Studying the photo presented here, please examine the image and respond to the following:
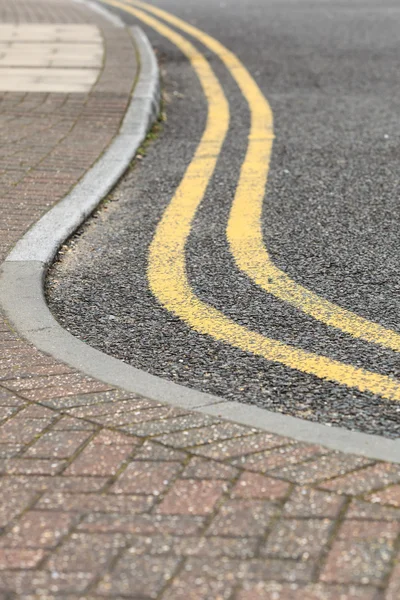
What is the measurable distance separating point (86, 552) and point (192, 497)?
348 millimetres

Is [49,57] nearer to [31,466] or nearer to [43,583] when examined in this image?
[31,466]

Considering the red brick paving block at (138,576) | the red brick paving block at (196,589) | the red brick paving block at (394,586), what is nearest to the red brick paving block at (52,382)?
the red brick paving block at (138,576)

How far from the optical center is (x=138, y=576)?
2.20m

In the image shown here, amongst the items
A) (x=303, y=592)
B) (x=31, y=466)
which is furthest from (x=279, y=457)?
(x=31, y=466)

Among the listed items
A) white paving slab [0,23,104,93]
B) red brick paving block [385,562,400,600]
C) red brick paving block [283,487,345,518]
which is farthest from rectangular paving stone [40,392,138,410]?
white paving slab [0,23,104,93]

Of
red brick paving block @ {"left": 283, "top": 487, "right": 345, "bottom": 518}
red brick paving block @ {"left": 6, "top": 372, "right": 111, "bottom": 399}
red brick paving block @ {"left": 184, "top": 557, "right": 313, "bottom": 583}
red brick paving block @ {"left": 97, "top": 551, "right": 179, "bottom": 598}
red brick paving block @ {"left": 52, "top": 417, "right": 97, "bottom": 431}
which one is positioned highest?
red brick paving block @ {"left": 184, "top": 557, "right": 313, "bottom": 583}

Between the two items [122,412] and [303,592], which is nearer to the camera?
[303,592]

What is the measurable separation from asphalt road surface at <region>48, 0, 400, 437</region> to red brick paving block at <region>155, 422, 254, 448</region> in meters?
0.26

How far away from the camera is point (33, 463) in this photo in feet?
8.88

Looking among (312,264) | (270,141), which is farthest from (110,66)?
(312,264)

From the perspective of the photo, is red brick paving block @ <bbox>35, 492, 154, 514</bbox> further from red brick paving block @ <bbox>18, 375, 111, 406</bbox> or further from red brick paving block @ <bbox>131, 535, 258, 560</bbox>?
red brick paving block @ <bbox>18, 375, 111, 406</bbox>

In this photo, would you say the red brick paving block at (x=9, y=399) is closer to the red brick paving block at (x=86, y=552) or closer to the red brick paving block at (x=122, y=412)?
the red brick paving block at (x=122, y=412)

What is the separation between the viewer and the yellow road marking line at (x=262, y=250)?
3.73 meters

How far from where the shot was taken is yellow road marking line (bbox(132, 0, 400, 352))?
3.73 metres
